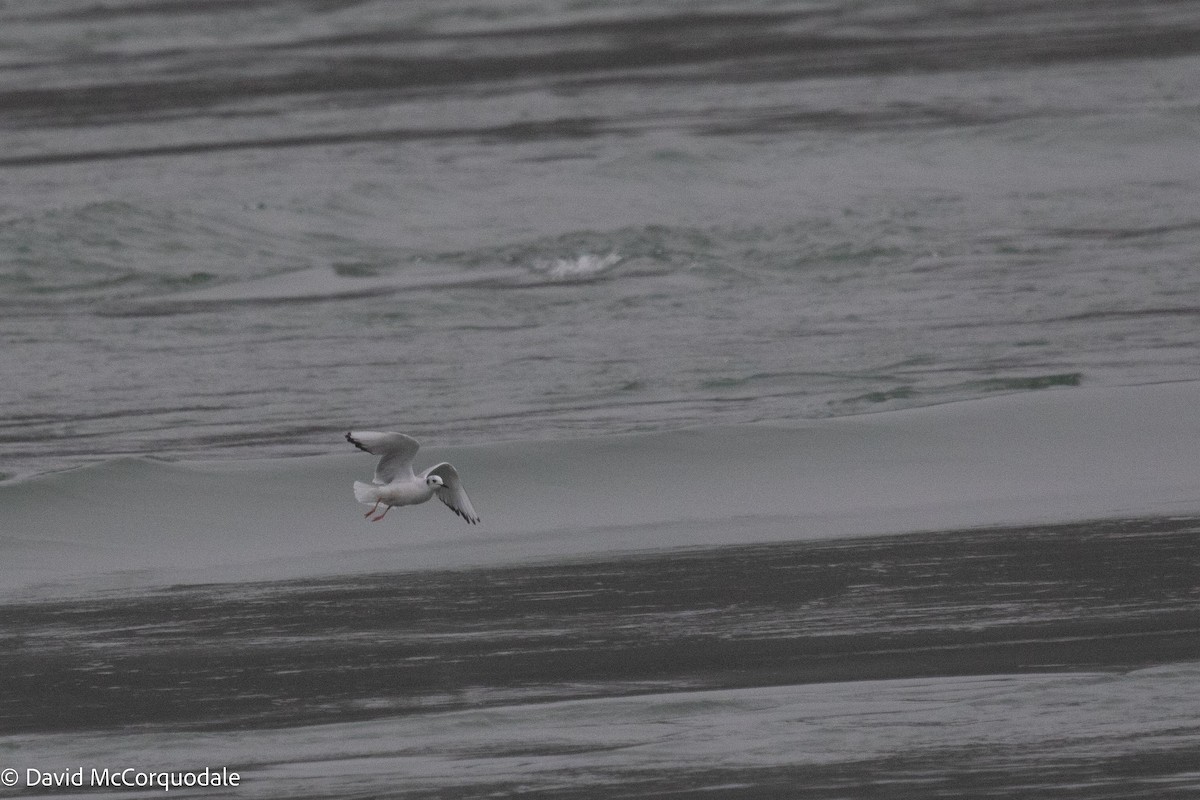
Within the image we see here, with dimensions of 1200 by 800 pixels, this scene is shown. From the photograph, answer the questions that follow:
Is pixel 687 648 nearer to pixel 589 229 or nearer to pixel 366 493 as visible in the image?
pixel 366 493

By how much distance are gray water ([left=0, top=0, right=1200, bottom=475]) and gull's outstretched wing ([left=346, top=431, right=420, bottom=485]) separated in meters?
2.52

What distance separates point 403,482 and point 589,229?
8.37m

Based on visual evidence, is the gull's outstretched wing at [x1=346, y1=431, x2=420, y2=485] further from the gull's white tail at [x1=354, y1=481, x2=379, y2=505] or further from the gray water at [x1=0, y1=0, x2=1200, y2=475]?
the gray water at [x1=0, y1=0, x2=1200, y2=475]

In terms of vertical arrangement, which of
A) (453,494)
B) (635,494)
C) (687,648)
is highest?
(635,494)

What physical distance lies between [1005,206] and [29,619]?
31.7 ft

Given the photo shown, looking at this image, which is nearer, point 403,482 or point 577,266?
point 403,482

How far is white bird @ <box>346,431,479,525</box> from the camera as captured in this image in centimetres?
743

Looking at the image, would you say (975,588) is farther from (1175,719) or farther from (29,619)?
(29,619)

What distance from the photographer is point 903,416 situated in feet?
32.7

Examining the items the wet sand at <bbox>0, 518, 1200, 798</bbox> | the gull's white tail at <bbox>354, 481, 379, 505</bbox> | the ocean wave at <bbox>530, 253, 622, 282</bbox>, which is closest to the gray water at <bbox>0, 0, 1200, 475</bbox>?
the ocean wave at <bbox>530, 253, 622, 282</bbox>

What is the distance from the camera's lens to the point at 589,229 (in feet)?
51.9

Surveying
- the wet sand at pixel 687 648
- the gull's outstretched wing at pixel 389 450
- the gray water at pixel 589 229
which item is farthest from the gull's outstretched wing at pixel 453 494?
the gray water at pixel 589 229

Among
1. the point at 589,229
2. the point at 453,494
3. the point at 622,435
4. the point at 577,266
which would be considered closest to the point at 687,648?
the point at 453,494

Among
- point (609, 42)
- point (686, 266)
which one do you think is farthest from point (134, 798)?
point (609, 42)
